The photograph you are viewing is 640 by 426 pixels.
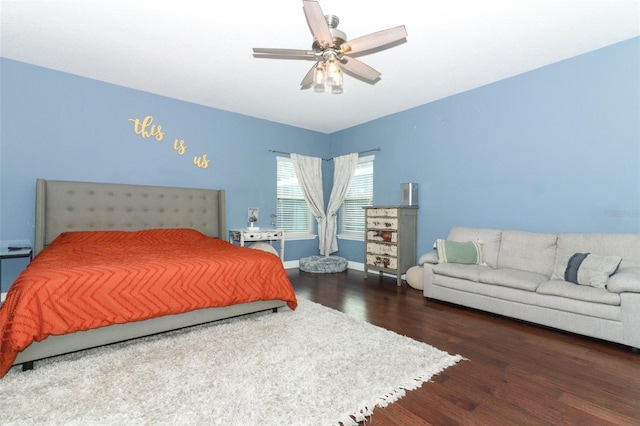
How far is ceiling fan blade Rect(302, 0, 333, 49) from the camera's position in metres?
2.05

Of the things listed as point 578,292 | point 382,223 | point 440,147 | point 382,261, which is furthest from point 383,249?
point 578,292

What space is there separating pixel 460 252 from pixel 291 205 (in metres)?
3.42

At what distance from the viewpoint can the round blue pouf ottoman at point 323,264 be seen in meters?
5.80

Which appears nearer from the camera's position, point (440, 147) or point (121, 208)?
point (121, 208)

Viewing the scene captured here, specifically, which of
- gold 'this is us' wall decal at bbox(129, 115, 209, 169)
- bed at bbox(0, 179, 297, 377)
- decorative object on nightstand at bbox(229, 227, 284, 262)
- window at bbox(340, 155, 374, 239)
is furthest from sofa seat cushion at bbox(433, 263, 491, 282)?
gold 'this is us' wall decal at bbox(129, 115, 209, 169)

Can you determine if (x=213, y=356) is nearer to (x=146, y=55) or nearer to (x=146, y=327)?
(x=146, y=327)

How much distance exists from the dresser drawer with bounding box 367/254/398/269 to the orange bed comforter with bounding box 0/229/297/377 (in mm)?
2127

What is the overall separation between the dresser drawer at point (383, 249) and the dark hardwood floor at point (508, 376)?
1.33m

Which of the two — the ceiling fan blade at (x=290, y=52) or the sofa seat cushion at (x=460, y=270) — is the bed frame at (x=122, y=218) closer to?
the sofa seat cushion at (x=460, y=270)

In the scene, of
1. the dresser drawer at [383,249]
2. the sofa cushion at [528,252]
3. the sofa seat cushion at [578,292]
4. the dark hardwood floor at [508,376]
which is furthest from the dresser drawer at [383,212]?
the sofa seat cushion at [578,292]

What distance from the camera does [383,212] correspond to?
5.20 m

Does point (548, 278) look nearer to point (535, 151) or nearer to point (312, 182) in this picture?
point (535, 151)

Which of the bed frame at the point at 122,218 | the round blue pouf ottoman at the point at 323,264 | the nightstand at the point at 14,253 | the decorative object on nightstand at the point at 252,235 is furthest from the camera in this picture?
the round blue pouf ottoman at the point at 323,264

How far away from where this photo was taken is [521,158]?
405cm
